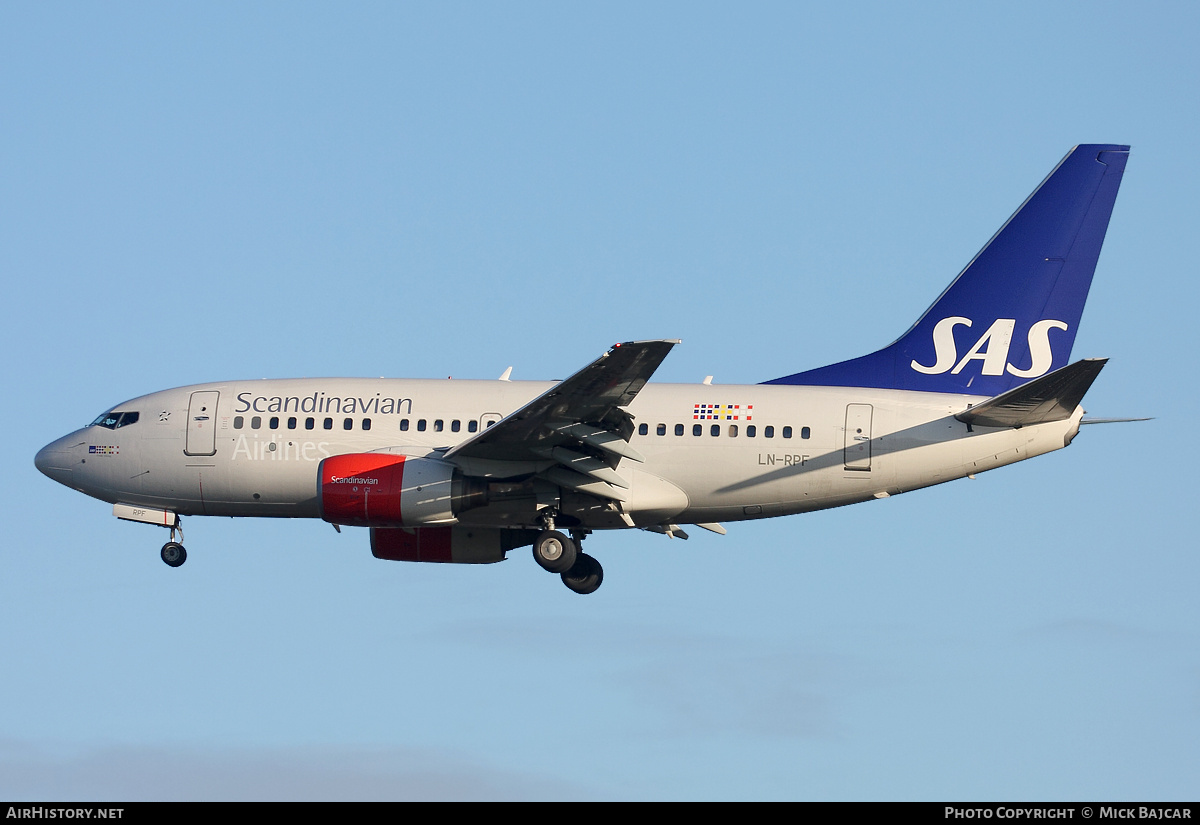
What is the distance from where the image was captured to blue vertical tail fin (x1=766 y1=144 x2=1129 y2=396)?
1594 inches

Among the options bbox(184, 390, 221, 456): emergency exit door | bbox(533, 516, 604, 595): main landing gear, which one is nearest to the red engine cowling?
bbox(533, 516, 604, 595): main landing gear

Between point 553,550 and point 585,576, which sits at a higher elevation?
point 553,550

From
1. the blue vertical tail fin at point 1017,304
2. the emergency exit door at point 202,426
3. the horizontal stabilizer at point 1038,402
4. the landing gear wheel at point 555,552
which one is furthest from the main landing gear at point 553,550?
the horizontal stabilizer at point 1038,402

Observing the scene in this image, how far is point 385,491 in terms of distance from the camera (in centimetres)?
3812

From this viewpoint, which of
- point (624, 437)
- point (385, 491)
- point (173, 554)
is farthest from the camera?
point (173, 554)

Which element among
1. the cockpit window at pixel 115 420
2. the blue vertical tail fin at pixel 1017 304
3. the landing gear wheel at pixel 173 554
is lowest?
the landing gear wheel at pixel 173 554

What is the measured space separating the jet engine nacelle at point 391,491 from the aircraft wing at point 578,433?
24.2 inches

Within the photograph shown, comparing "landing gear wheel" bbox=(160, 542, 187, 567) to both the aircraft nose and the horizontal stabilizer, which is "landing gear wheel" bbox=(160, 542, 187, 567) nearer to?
the aircraft nose

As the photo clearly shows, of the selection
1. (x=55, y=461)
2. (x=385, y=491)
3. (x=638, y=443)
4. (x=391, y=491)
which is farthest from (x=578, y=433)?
(x=55, y=461)

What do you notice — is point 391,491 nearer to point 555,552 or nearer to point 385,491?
point 385,491

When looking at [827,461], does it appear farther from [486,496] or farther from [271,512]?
[271,512]

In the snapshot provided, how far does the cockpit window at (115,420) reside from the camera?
42062mm

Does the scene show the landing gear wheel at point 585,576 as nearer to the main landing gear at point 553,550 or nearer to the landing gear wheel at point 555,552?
the main landing gear at point 553,550

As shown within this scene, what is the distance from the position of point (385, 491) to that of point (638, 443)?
20.4ft
